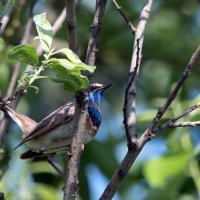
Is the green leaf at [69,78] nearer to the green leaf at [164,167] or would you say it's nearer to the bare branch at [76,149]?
the bare branch at [76,149]

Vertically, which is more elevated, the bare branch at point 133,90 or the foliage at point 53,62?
the bare branch at point 133,90

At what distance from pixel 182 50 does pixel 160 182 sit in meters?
2.49

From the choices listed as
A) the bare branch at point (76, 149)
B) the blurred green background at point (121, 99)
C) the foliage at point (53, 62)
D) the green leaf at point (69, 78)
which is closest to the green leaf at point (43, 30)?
the foliage at point (53, 62)

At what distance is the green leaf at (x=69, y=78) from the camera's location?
9.50 ft

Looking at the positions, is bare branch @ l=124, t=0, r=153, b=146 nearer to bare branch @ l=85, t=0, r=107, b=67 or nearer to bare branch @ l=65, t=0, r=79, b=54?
bare branch @ l=85, t=0, r=107, b=67

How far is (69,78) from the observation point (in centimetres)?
294

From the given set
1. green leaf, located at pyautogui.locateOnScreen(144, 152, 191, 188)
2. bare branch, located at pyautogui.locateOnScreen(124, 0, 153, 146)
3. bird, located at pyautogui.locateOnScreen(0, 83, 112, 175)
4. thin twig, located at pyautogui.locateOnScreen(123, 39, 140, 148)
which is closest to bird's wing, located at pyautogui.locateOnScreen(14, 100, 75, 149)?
bird, located at pyautogui.locateOnScreen(0, 83, 112, 175)

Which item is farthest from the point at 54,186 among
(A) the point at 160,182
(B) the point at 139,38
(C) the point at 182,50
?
(B) the point at 139,38

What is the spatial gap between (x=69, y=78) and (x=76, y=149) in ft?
1.38

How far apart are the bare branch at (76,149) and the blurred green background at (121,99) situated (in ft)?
5.22

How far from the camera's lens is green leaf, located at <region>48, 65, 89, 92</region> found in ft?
9.50

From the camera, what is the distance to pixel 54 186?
647 centimetres

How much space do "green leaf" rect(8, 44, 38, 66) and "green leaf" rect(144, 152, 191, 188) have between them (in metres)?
2.30

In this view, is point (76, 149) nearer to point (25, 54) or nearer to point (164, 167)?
point (25, 54)
